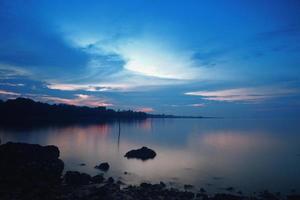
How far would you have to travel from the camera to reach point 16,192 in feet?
63.6

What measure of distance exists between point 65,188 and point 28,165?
9.99 m

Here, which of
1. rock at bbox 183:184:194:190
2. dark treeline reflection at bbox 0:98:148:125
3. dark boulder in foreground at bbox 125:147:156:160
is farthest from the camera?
dark treeline reflection at bbox 0:98:148:125

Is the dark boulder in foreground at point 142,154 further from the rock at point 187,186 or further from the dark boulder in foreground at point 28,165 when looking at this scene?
the rock at point 187,186

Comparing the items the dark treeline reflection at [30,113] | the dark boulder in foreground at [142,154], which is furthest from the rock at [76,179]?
the dark treeline reflection at [30,113]

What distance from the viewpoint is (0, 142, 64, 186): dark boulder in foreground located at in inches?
923

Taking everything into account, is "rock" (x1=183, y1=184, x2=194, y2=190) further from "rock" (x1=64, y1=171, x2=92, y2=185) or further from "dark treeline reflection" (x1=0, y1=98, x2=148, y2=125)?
"dark treeline reflection" (x1=0, y1=98, x2=148, y2=125)

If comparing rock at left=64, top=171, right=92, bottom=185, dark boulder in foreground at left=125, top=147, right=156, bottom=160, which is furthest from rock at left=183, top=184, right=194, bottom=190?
dark boulder in foreground at left=125, top=147, right=156, bottom=160

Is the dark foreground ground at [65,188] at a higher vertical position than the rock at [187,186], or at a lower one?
higher

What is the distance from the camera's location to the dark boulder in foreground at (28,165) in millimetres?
23456

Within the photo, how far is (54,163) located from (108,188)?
41.3ft

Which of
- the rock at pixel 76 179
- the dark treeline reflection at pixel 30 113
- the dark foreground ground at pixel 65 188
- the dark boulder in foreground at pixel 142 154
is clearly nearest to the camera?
the dark foreground ground at pixel 65 188

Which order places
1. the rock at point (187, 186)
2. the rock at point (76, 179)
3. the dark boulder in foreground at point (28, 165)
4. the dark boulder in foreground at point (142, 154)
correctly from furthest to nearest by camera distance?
the dark boulder in foreground at point (142, 154), the rock at point (187, 186), the rock at point (76, 179), the dark boulder in foreground at point (28, 165)

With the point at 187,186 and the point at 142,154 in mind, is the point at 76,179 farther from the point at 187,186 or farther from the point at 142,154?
the point at 142,154

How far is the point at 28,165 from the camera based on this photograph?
29141 millimetres
